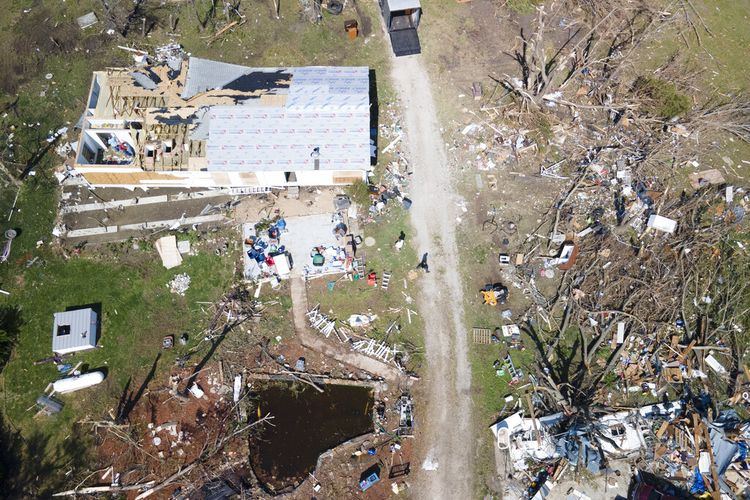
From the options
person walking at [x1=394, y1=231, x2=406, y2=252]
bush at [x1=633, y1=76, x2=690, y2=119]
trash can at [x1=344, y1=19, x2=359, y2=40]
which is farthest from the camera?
trash can at [x1=344, y1=19, x2=359, y2=40]

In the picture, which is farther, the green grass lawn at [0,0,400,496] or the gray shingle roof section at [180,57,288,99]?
the gray shingle roof section at [180,57,288,99]

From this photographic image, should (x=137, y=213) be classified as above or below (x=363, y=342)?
above

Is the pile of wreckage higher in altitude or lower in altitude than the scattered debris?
lower

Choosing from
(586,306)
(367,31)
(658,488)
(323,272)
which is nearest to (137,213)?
(323,272)

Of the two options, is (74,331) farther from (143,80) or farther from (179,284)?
(143,80)

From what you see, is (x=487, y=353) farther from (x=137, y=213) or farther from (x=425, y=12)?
(x=425, y=12)

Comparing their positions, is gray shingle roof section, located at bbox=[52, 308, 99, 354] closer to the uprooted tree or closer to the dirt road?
the dirt road

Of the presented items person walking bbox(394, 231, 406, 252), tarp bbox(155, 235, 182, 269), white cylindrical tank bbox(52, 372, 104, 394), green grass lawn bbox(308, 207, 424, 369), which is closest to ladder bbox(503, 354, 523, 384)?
green grass lawn bbox(308, 207, 424, 369)

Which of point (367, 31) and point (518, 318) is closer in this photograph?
point (518, 318)
